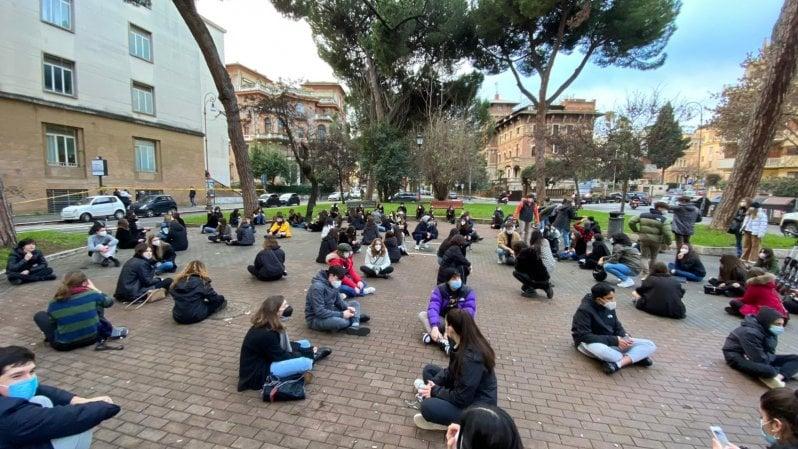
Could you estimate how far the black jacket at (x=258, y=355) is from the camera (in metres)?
3.81

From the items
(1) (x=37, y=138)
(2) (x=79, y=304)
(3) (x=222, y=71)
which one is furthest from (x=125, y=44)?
(2) (x=79, y=304)

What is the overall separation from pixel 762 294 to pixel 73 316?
9.45 meters

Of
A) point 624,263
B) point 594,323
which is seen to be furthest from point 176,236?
point 624,263

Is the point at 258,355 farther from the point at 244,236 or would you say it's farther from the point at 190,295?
the point at 244,236

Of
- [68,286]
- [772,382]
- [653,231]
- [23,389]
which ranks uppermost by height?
[653,231]

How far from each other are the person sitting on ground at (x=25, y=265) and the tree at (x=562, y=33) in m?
22.0

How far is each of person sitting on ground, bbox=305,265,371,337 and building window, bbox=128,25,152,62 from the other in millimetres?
34689

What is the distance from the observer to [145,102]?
31578mm

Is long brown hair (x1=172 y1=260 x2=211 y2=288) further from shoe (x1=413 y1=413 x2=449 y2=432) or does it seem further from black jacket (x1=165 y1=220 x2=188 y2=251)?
black jacket (x1=165 y1=220 x2=188 y2=251)

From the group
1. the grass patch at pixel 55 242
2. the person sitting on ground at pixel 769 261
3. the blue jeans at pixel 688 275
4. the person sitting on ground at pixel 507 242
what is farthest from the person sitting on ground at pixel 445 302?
the grass patch at pixel 55 242

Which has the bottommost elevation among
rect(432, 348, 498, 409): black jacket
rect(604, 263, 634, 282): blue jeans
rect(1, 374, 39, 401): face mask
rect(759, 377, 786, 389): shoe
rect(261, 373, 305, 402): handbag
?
rect(759, 377, 786, 389): shoe

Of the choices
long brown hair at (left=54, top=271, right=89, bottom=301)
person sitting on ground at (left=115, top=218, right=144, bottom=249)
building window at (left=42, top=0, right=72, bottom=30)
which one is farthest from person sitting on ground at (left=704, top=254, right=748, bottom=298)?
building window at (left=42, top=0, right=72, bottom=30)

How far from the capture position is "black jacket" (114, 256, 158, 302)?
21.7 ft

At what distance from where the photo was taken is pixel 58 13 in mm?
25109
